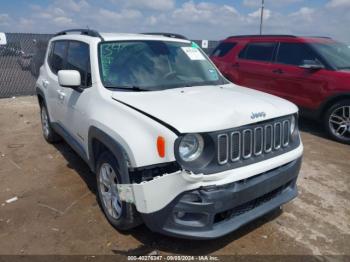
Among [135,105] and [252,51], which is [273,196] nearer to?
[135,105]

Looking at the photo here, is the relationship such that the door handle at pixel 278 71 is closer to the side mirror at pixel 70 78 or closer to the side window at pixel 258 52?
the side window at pixel 258 52

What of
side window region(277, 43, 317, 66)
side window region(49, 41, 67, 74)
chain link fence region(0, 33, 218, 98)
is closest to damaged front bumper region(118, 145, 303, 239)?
side window region(49, 41, 67, 74)

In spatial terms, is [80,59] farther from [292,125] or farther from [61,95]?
[292,125]

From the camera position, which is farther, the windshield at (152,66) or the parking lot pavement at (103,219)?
the windshield at (152,66)

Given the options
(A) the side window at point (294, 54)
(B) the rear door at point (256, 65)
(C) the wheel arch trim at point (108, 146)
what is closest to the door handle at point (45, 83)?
(C) the wheel arch trim at point (108, 146)

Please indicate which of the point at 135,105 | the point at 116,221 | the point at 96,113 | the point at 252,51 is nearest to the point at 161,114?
the point at 135,105

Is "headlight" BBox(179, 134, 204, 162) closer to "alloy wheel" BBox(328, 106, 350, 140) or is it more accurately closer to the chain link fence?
"alloy wheel" BBox(328, 106, 350, 140)

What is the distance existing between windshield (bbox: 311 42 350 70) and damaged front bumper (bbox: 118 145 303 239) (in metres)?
4.44

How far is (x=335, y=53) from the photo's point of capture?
6.77 metres

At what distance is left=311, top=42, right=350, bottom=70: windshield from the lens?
6.44 m

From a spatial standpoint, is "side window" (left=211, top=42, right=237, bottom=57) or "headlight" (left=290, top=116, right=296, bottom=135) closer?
"headlight" (left=290, top=116, right=296, bottom=135)

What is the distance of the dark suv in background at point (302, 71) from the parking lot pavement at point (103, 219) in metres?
1.20

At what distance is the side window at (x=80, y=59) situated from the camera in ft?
12.3

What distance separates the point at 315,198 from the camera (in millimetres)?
4027
